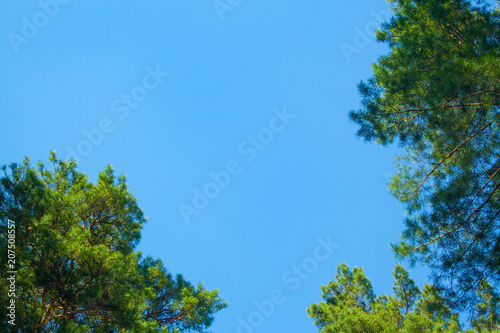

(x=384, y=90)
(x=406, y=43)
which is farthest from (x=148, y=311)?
(x=406, y=43)

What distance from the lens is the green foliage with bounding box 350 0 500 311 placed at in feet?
19.0

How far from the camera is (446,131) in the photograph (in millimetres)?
6125

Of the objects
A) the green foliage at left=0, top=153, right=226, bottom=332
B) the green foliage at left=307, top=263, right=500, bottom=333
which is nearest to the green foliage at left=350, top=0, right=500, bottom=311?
the green foliage at left=307, top=263, right=500, bottom=333

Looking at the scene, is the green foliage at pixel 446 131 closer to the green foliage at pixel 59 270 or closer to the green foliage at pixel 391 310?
the green foliage at pixel 391 310

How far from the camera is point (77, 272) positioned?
5848 millimetres

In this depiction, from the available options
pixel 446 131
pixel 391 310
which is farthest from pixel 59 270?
pixel 391 310

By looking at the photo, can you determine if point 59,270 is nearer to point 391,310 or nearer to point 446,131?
point 446,131

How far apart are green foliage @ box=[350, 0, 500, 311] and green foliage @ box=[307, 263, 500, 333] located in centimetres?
78

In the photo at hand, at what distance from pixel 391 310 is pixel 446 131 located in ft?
26.6

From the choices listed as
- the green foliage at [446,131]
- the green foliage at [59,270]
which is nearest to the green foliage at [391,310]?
the green foliage at [446,131]

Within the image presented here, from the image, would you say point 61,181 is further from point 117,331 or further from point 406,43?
point 406,43

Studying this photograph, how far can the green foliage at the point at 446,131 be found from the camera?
5.79 metres

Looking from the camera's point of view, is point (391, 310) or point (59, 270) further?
point (391, 310)

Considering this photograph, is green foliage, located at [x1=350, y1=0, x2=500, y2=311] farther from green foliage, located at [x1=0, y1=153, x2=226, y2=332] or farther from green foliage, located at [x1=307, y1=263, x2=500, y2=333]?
green foliage, located at [x1=0, y1=153, x2=226, y2=332]
